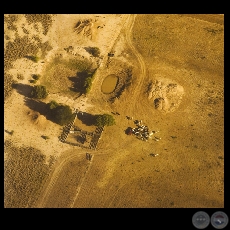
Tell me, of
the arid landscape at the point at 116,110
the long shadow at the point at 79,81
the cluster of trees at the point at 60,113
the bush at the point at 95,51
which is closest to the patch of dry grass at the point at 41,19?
the arid landscape at the point at 116,110

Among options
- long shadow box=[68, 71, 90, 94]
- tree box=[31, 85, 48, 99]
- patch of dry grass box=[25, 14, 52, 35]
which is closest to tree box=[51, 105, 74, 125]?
tree box=[31, 85, 48, 99]

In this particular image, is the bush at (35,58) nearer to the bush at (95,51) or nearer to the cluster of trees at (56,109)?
the cluster of trees at (56,109)

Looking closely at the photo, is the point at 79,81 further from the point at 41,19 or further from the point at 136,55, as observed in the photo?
the point at 41,19

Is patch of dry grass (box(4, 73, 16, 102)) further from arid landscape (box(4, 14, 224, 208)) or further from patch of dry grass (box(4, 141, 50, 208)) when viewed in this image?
patch of dry grass (box(4, 141, 50, 208))

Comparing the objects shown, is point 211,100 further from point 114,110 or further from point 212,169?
point 114,110

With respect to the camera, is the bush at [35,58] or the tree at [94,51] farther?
the tree at [94,51]

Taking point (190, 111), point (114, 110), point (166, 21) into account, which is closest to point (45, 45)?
point (114, 110)

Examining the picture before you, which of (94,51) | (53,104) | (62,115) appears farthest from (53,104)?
(94,51)
